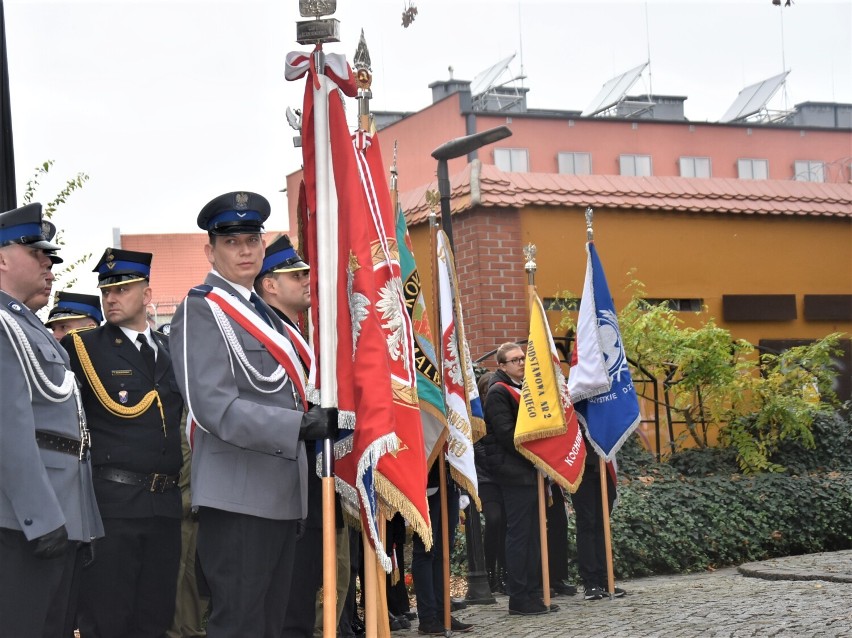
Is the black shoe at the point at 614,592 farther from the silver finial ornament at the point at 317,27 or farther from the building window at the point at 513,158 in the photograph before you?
the building window at the point at 513,158

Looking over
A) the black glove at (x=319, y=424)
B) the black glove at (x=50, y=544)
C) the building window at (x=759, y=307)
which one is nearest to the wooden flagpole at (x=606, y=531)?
the black glove at (x=319, y=424)

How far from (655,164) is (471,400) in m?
26.3

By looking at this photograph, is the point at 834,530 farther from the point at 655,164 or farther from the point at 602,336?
the point at 655,164

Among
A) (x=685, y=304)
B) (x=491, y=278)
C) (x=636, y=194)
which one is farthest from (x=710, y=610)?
(x=636, y=194)

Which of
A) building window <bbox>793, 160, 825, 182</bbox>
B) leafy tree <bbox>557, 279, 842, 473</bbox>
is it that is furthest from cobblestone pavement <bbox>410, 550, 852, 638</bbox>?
building window <bbox>793, 160, 825, 182</bbox>

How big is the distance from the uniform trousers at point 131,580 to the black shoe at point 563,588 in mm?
5249

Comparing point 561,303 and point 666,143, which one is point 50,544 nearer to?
point 561,303

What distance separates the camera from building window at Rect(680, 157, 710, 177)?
113ft

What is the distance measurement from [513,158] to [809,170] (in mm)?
9170

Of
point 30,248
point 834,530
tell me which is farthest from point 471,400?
point 834,530

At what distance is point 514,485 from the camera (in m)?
9.28

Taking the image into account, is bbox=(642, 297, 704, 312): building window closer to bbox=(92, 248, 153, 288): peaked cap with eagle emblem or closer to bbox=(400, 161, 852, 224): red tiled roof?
bbox=(400, 161, 852, 224): red tiled roof

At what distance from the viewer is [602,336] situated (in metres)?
10.4

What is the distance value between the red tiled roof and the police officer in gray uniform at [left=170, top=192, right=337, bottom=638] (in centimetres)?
1022
